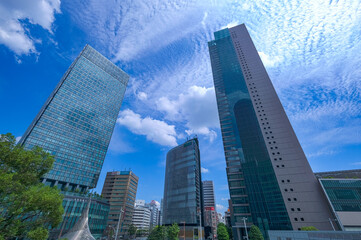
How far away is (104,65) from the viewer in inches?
4038

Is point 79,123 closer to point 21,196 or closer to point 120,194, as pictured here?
point 120,194

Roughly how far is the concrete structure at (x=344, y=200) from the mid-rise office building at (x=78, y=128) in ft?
277

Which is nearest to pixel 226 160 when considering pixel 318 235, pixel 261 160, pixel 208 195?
pixel 261 160

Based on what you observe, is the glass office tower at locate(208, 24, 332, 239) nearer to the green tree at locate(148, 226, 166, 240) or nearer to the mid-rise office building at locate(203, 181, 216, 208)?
the green tree at locate(148, 226, 166, 240)

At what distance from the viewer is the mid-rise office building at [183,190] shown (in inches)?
2692

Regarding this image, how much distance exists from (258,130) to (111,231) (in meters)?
83.7

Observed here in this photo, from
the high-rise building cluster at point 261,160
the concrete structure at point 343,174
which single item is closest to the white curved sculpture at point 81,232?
the high-rise building cluster at point 261,160

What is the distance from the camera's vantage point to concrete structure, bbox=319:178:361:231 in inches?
1695

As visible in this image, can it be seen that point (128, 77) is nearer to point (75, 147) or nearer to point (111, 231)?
point (75, 147)

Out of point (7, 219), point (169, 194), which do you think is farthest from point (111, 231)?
point (7, 219)

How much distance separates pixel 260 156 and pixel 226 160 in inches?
535

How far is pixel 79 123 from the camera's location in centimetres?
7938

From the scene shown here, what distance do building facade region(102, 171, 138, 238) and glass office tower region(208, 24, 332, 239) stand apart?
65087 millimetres

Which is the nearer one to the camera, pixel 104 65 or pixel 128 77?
pixel 104 65
